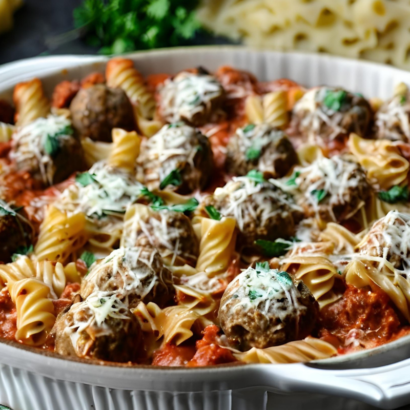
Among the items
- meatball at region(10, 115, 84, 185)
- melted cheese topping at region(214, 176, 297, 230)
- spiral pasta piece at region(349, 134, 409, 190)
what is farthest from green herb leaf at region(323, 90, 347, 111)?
meatball at region(10, 115, 84, 185)

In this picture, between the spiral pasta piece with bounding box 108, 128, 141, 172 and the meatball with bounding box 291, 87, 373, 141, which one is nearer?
the spiral pasta piece with bounding box 108, 128, 141, 172

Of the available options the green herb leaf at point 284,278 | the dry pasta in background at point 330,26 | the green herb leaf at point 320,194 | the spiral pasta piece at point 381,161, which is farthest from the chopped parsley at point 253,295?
the dry pasta in background at point 330,26

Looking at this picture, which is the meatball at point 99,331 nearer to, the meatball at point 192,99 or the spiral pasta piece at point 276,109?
the meatball at point 192,99

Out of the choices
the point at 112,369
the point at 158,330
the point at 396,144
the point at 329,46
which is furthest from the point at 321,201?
the point at 329,46

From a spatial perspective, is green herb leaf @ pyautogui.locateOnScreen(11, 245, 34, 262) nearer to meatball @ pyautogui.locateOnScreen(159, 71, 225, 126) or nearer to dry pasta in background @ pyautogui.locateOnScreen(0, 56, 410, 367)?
dry pasta in background @ pyautogui.locateOnScreen(0, 56, 410, 367)

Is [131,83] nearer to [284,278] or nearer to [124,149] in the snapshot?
[124,149]

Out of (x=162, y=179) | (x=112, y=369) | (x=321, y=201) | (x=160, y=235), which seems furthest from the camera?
(x=162, y=179)

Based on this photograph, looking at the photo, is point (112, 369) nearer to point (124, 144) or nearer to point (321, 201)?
point (321, 201)
